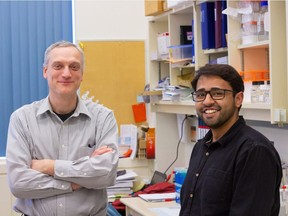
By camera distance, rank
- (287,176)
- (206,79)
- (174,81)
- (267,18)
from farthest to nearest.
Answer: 1. (174,81)
2. (287,176)
3. (267,18)
4. (206,79)

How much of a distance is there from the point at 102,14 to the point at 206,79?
122 inches

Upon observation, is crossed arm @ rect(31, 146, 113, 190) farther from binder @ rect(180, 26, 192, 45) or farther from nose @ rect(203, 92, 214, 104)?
binder @ rect(180, 26, 192, 45)

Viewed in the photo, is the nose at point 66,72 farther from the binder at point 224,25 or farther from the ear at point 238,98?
the binder at point 224,25

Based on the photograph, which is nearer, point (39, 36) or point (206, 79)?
point (206, 79)

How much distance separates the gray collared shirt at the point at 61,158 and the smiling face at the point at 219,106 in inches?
25.5

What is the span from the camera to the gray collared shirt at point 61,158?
2.30m

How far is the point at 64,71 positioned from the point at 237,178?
1.02 metres

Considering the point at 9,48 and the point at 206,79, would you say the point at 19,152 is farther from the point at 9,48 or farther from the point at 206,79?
the point at 9,48

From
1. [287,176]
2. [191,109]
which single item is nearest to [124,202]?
[191,109]

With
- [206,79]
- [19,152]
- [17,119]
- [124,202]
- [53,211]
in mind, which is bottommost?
[124,202]

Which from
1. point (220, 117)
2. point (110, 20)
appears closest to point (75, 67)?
point (220, 117)

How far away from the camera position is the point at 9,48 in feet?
15.5

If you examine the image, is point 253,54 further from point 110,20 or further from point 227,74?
point 110,20

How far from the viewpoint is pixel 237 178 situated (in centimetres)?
179
